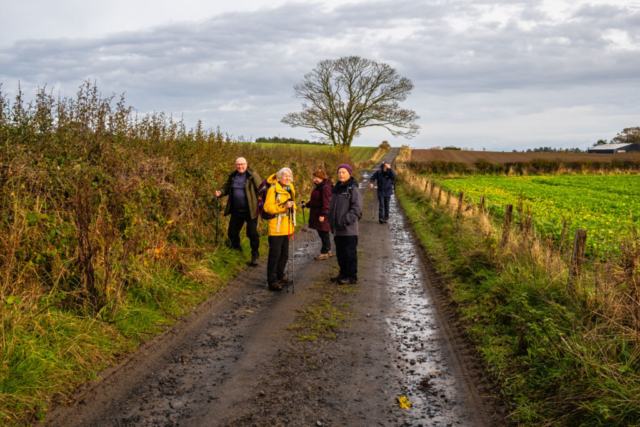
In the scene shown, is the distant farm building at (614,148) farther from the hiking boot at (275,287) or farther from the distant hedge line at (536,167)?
the hiking boot at (275,287)

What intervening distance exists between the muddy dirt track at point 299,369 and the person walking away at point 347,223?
2.19 ft

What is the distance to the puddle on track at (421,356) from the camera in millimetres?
4664

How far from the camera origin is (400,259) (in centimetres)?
1193

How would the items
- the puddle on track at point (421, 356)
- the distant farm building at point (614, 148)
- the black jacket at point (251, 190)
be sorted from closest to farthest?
the puddle on track at point (421, 356) → the black jacket at point (251, 190) → the distant farm building at point (614, 148)

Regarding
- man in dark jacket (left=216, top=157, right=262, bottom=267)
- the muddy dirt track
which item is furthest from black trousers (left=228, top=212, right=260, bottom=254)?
the muddy dirt track

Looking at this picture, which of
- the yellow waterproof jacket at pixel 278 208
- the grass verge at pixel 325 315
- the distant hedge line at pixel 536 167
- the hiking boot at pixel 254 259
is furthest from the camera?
the distant hedge line at pixel 536 167

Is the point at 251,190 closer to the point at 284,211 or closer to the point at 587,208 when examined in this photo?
the point at 284,211

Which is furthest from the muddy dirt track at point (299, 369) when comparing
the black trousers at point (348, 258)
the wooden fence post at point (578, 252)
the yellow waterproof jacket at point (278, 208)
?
the wooden fence post at point (578, 252)

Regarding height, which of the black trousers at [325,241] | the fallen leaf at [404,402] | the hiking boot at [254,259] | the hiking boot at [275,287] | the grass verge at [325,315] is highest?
the black trousers at [325,241]

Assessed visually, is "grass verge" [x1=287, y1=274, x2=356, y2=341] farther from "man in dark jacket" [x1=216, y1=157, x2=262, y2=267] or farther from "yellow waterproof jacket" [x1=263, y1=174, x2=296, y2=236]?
"man in dark jacket" [x1=216, y1=157, x2=262, y2=267]

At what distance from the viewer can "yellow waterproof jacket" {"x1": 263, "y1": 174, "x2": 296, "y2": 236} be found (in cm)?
887

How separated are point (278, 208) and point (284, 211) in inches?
5.5

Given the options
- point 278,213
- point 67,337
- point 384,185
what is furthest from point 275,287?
point 384,185

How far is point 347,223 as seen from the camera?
9.45 meters
